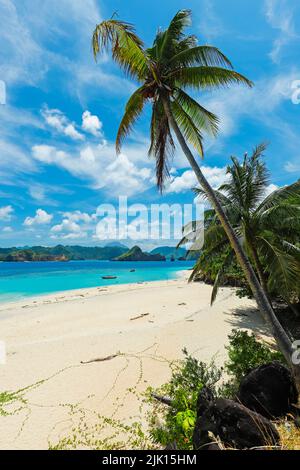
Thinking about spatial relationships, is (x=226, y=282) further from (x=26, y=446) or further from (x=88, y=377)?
(x=26, y=446)

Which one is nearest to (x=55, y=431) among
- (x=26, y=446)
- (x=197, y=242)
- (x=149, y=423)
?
(x=26, y=446)

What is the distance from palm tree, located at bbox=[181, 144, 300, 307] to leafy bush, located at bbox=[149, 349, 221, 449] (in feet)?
11.0

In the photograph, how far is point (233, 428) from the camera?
10.9 ft

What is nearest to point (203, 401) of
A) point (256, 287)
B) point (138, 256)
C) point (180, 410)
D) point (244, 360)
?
point (180, 410)

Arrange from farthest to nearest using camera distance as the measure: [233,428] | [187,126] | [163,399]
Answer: [187,126] → [163,399] → [233,428]

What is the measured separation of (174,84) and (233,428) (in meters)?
7.58

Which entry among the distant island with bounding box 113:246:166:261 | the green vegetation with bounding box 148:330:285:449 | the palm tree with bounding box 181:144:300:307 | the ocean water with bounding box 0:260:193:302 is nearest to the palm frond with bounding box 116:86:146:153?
the palm tree with bounding box 181:144:300:307

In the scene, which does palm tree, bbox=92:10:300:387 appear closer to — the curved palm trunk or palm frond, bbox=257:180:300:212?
the curved palm trunk

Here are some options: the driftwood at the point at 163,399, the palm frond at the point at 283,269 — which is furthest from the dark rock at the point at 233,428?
the palm frond at the point at 283,269

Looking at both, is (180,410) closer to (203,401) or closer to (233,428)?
(203,401)

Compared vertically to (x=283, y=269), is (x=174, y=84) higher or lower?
higher

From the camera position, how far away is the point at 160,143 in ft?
23.7

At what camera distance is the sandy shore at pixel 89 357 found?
511 cm
